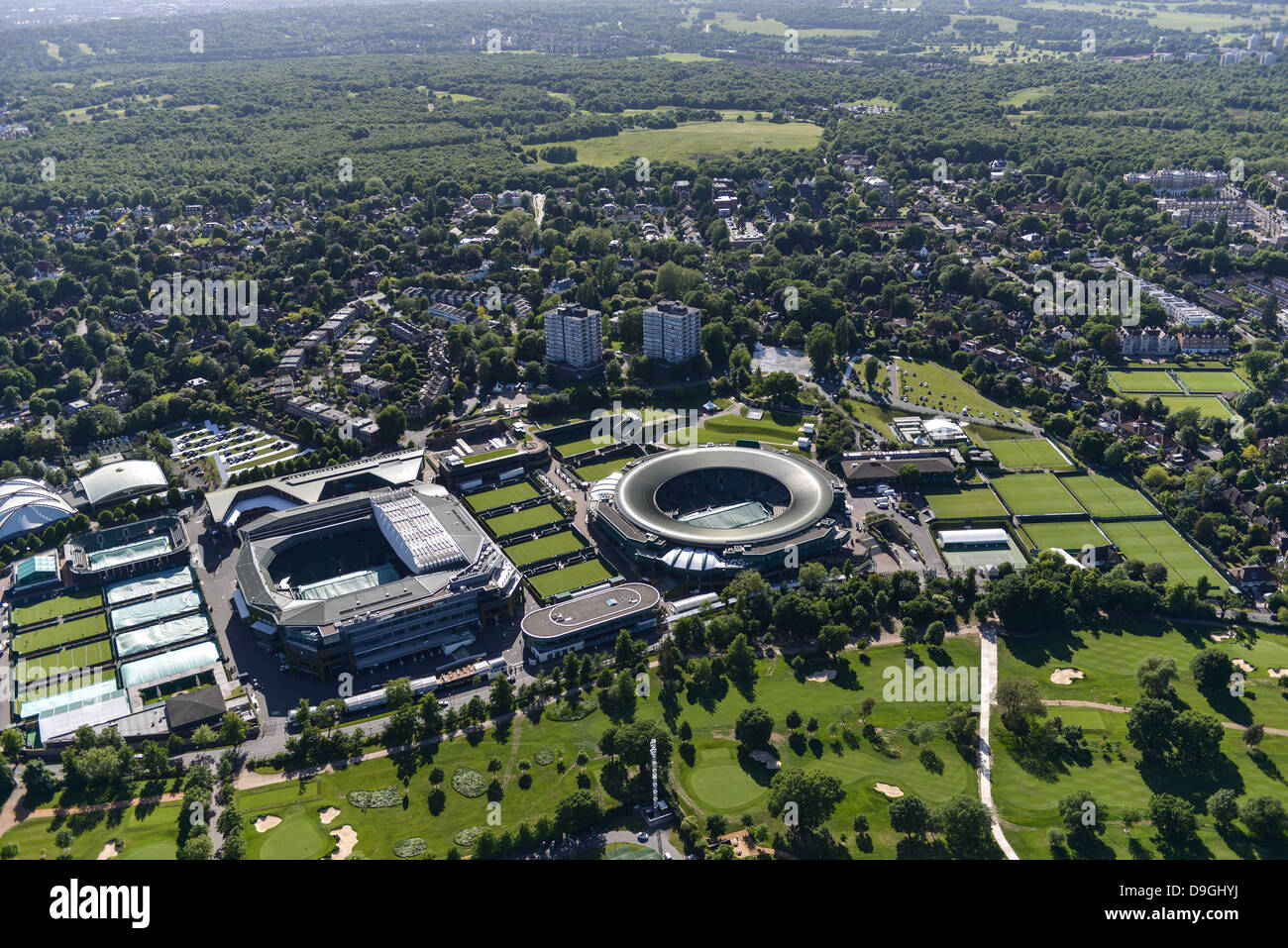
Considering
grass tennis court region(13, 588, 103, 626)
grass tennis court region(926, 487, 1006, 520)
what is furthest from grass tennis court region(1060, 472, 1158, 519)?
grass tennis court region(13, 588, 103, 626)

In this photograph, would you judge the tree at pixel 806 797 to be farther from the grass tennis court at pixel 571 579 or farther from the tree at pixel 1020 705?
the grass tennis court at pixel 571 579

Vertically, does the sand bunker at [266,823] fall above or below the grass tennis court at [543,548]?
below

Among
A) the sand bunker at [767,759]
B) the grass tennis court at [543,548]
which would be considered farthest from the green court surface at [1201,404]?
the sand bunker at [767,759]

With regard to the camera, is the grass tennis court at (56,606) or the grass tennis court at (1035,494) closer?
the grass tennis court at (56,606)

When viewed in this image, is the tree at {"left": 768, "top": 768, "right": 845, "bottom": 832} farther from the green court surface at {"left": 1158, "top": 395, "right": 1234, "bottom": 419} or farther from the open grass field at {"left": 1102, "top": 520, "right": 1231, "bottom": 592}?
the green court surface at {"left": 1158, "top": 395, "right": 1234, "bottom": 419}

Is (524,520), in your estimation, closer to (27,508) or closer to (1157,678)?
(27,508)

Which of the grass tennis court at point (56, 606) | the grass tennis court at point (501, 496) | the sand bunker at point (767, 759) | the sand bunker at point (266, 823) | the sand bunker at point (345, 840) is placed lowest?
the sand bunker at point (345, 840)
